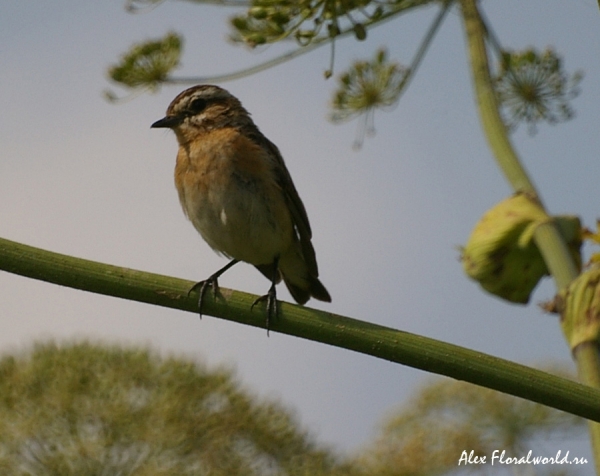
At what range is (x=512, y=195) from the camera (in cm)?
324

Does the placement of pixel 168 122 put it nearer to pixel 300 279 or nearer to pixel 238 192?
pixel 238 192

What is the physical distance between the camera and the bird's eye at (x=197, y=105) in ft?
16.2

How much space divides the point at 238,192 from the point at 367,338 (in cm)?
226

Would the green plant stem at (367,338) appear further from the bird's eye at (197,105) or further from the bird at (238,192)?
the bird's eye at (197,105)

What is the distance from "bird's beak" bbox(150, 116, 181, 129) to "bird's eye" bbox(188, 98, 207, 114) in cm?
9

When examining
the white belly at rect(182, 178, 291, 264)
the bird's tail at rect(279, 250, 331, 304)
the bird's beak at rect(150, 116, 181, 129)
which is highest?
the bird's beak at rect(150, 116, 181, 129)

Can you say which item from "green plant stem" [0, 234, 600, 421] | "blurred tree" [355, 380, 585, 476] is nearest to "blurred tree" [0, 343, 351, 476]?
"blurred tree" [355, 380, 585, 476]

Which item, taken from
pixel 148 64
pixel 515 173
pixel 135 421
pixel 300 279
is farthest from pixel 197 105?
pixel 515 173

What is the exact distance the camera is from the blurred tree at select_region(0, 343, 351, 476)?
13.5 ft

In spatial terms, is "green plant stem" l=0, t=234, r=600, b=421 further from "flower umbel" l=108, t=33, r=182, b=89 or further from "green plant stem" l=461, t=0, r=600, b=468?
"flower umbel" l=108, t=33, r=182, b=89

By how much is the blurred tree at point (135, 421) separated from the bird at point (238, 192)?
512 mm

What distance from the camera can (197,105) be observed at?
4957 mm

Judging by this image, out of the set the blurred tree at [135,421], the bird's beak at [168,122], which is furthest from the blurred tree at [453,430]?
the bird's beak at [168,122]

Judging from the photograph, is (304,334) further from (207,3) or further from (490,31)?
(207,3)
